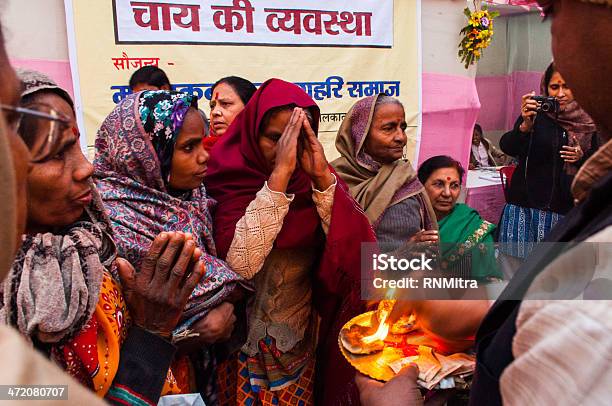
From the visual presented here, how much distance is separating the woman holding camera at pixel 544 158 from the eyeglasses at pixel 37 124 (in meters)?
3.34

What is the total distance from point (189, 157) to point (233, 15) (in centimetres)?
283

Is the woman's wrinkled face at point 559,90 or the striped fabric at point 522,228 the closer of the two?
the woman's wrinkled face at point 559,90

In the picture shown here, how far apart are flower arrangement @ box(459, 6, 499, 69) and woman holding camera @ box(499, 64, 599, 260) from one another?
1366mm

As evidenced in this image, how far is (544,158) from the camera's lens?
11.8ft

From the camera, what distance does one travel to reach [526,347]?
63 cm

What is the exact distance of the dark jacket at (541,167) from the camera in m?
3.51

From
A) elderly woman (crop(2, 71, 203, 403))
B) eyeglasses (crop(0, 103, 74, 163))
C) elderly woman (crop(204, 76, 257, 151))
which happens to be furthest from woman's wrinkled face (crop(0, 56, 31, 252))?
elderly woman (crop(204, 76, 257, 151))

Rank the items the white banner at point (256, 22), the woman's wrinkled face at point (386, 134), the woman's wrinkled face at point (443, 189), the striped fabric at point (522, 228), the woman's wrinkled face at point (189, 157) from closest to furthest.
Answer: the woman's wrinkled face at point (189, 157) < the woman's wrinkled face at point (386, 134) < the woman's wrinkled face at point (443, 189) < the striped fabric at point (522, 228) < the white banner at point (256, 22)

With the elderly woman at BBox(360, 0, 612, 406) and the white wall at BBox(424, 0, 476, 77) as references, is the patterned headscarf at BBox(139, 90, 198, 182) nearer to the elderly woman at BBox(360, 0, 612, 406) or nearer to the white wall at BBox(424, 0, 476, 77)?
the elderly woman at BBox(360, 0, 612, 406)

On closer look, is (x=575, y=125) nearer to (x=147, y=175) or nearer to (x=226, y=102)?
(x=226, y=102)

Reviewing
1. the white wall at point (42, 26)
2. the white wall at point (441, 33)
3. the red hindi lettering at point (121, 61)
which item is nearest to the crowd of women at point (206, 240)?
the red hindi lettering at point (121, 61)

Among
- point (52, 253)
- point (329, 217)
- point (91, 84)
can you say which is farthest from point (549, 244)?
point (91, 84)

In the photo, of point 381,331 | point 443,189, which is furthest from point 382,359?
point 443,189

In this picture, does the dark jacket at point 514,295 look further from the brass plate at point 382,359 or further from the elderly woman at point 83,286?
the elderly woman at point 83,286
